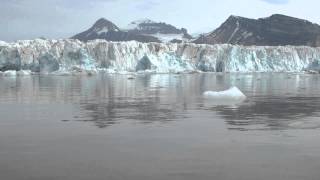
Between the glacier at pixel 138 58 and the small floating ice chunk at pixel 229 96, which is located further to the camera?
the glacier at pixel 138 58

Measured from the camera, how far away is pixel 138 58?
104 m

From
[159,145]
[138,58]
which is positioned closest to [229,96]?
[159,145]

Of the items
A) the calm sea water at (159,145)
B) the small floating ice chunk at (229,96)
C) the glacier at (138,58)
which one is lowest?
the calm sea water at (159,145)

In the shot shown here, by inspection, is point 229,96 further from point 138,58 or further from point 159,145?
point 138,58

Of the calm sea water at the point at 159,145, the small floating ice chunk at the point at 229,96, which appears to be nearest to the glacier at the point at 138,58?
the small floating ice chunk at the point at 229,96

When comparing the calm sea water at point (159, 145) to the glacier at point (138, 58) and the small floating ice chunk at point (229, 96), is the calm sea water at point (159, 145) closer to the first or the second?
the small floating ice chunk at point (229, 96)

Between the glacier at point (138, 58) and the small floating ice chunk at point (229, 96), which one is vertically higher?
the glacier at point (138, 58)

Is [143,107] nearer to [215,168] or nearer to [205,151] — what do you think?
[205,151]

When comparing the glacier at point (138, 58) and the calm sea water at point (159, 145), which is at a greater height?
the glacier at point (138, 58)

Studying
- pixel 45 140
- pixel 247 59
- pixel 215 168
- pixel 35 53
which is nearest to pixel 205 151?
pixel 215 168

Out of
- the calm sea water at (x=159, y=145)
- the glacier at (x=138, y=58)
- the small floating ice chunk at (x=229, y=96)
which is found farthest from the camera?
the glacier at (x=138, y=58)

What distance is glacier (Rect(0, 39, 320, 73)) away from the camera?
9344 cm

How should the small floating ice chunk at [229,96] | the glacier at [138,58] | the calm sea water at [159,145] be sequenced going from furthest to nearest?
the glacier at [138,58] → the small floating ice chunk at [229,96] → the calm sea water at [159,145]

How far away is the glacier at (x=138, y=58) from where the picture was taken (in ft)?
307
